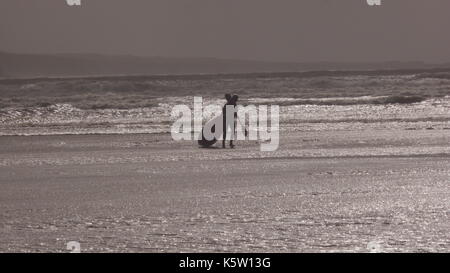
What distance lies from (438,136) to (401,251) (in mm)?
14107

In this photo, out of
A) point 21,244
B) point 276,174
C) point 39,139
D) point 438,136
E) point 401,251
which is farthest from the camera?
point 39,139

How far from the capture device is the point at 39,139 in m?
23.3

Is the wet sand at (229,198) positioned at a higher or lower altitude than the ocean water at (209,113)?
lower

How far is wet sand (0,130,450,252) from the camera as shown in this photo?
857cm

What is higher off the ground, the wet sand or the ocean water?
the ocean water

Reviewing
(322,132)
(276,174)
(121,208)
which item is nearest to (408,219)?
(121,208)

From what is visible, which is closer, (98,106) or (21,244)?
(21,244)

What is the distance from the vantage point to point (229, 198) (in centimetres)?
1148

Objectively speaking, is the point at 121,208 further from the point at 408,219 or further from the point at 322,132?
the point at 322,132

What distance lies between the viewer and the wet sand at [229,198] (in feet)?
28.1

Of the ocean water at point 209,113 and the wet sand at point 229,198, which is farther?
the ocean water at point 209,113

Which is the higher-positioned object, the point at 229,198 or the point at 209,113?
the point at 209,113

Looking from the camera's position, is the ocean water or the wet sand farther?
the ocean water

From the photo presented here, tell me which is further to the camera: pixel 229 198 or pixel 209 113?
A: pixel 209 113
